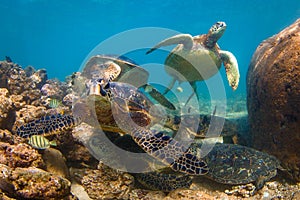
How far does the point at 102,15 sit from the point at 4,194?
59327 mm

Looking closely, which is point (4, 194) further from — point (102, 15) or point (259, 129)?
point (102, 15)

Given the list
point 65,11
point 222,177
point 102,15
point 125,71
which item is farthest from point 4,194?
point 102,15

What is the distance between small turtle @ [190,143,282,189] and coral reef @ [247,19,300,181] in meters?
0.38

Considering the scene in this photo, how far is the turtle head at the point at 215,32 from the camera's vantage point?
8.30 metres

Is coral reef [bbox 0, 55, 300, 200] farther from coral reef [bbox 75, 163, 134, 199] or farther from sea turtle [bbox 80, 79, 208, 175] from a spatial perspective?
sea turtle [bbox 80, 79, 208, 175]

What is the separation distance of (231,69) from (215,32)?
149 centimetres

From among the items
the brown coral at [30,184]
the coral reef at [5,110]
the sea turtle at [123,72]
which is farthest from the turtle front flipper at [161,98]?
the brown coral at [30,184]

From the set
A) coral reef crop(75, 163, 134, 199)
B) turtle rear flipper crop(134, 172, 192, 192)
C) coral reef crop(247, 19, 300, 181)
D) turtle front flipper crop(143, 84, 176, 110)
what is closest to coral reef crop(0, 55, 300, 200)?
coral reef crop(75, 163, 134, 199)

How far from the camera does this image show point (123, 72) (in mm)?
7184

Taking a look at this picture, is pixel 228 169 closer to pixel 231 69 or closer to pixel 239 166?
pixel 239 166

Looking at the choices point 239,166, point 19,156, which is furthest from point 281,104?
point 19,156

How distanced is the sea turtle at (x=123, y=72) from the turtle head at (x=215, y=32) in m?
3.04

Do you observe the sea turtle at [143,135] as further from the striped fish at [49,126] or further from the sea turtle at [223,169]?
the striped fish at [49,126]

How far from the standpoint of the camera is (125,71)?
7.17 meters
